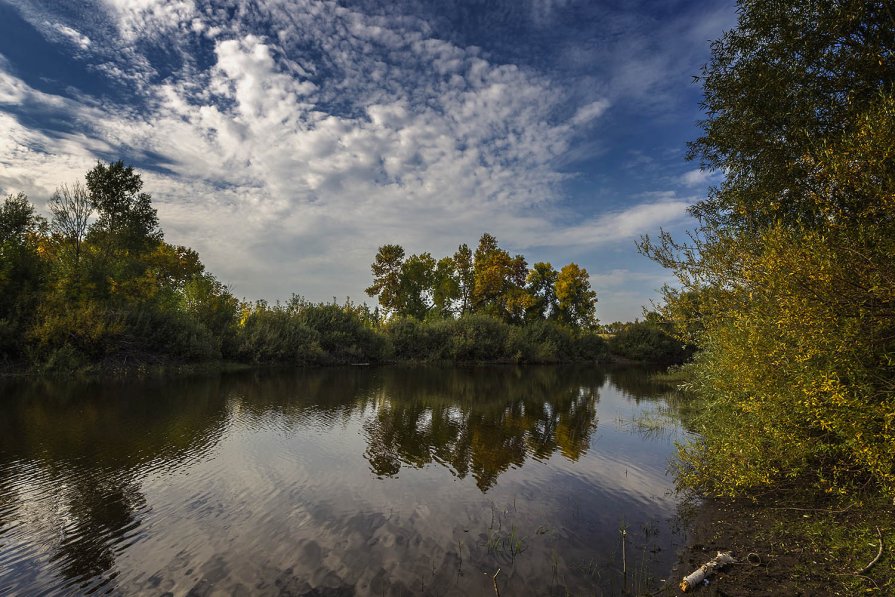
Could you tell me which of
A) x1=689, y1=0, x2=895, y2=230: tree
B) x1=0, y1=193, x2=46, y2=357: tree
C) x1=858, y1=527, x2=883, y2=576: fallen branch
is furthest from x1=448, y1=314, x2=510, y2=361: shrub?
x1=858, y1=527, x2=883, y2=576: fallen branch

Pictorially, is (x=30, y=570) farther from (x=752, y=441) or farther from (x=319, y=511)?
(x=752, y=441)

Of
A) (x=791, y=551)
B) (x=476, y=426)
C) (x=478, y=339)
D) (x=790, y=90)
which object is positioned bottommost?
(x=476, y=426)

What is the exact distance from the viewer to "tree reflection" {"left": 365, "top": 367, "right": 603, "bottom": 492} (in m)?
11.4

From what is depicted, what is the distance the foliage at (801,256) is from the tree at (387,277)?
44.4m

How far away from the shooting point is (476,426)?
15477mm

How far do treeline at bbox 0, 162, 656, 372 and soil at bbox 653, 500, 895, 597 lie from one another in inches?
1123

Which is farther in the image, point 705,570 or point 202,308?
point 202,308

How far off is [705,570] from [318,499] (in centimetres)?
663

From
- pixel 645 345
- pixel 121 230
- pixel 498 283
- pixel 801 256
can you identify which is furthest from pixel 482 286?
pixel 801 256

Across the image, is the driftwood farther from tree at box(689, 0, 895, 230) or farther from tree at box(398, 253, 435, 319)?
A: tree at box(398, 253, 435, 319)

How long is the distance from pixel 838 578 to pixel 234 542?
800 cm

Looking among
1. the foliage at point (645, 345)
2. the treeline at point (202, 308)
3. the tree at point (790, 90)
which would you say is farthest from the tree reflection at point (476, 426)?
the foliage at point (645, 345)

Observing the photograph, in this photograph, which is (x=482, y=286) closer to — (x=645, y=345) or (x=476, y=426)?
(x=645, y=345)

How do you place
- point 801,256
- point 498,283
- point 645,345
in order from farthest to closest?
point 645,345, point 498,283, point 801,256
